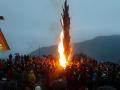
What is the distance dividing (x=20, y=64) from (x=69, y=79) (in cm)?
531

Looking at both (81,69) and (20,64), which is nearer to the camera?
(81,69)

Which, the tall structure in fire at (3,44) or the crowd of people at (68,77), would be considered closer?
the tall structure in fire at (3,44)

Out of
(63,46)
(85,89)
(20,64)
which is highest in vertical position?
(63,46)

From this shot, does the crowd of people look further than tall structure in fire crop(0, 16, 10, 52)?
Yes

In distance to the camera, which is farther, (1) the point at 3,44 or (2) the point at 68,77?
(2) the point at 68,77

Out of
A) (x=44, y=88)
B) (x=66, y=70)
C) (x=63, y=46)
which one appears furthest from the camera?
(x=63, y=46)

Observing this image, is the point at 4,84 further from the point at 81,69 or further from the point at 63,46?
the point at 63,46

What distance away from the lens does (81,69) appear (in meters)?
28.2

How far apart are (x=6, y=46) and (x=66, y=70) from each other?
60.8 feet

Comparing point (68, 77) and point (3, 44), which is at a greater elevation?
point (68, 77)

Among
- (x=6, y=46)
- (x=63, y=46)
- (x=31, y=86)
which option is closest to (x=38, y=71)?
(x=31, y=86)

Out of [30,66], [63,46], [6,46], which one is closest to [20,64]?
[30,66]

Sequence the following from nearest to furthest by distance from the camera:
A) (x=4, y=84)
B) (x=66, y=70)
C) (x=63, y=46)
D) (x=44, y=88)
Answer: (x=4, y=84)
(x=44, y=88)
(x=66, y=70)
(x=63, y=46)

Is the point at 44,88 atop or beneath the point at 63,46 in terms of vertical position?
beneath
